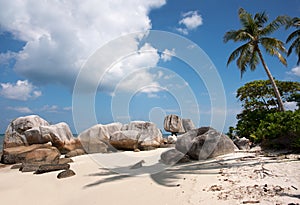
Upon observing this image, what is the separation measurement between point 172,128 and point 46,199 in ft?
65.1

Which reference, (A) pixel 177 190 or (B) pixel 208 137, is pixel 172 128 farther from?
(A) pixel 177 190

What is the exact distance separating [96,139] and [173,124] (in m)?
10.3

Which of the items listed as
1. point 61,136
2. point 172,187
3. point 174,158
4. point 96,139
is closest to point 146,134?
point 96,139

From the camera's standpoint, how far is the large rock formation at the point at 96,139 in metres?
15.8

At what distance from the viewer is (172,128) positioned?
81.0ft

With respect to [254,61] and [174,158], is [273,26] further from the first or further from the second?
[174,158]

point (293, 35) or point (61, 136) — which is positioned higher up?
point (293, 35)

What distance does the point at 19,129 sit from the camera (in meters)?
15.6

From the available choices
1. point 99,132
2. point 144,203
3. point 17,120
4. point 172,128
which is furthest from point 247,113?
point 17,120

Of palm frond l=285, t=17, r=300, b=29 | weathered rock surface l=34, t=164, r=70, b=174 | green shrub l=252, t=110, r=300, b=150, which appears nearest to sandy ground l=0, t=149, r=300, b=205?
weathered rock surface l=34, t=164, r=70, b=174

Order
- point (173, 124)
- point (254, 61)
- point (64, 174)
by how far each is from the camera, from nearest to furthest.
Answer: point (64, 174) → point (254, 61) → point (173, 124)

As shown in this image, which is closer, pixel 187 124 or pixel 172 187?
pixel 172 187

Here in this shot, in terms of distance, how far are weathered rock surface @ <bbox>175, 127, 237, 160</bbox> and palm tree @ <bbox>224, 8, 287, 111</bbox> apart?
6729mm

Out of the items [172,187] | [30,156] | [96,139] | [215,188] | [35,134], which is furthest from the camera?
[96,139]
